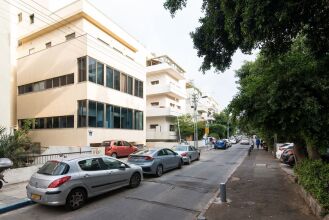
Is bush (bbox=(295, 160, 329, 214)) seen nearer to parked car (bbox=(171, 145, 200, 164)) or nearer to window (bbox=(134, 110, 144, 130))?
parked car (bbox=(171, 145, 200, 164))

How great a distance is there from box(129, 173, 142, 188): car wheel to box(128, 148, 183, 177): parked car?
1.99m

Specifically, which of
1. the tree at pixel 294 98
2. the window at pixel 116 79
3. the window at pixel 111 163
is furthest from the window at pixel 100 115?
A: the tree at pixel 294 98

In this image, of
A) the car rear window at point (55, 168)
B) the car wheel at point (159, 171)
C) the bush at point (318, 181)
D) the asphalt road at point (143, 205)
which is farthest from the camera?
the car wheel at point (159, 171)

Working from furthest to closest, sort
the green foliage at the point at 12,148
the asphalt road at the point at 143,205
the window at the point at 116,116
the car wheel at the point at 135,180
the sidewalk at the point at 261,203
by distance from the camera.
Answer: the window at the point at 116,116
the green foliage at the point at 12,148
the car wheel at the point at 135,180
the asphalt road at the point at 143,205
the sidewalk at the point at 261,203

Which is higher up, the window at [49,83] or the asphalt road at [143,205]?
the window at [49,83]

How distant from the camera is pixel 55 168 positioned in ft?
27.8

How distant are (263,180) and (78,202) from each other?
818cm

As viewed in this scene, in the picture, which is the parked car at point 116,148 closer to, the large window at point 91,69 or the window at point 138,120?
the large window at point 91,69

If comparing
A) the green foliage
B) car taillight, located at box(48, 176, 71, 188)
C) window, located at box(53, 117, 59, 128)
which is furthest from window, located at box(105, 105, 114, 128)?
car taillight, located at box(48, 176, 71, 188)

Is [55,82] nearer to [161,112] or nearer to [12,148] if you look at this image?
[12,148]

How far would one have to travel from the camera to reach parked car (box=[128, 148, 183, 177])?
13615mm

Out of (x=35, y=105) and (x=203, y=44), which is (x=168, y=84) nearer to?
(x=35, y=105)

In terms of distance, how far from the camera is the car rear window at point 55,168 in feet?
27.3

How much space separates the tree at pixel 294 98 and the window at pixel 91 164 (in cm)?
528
